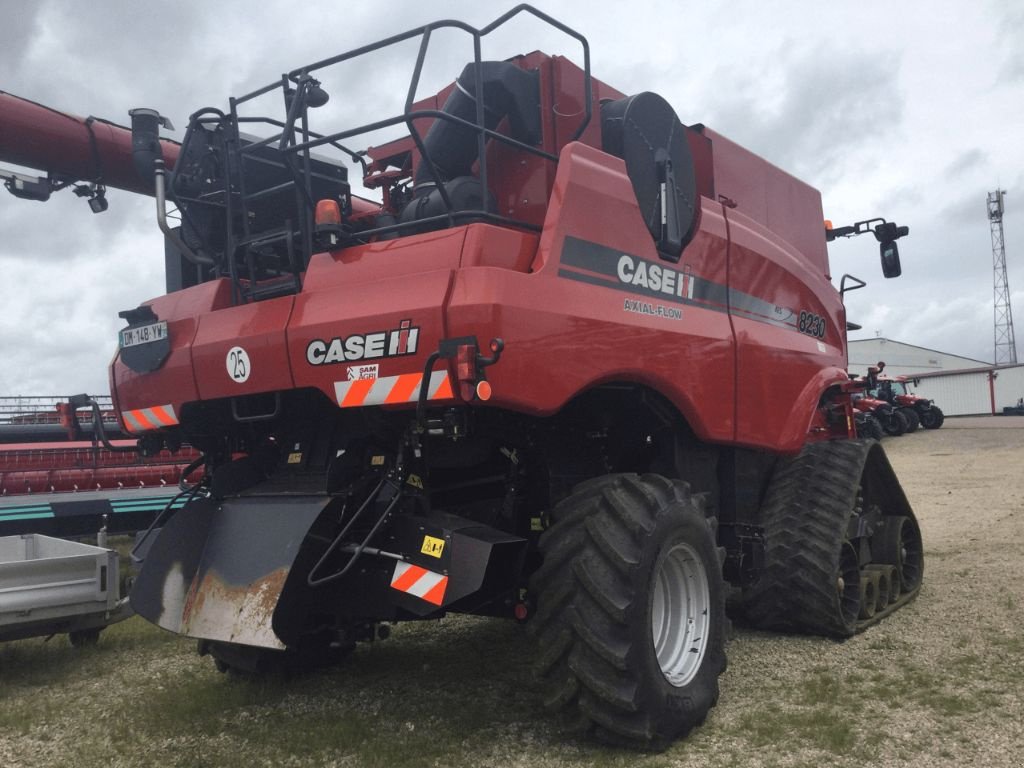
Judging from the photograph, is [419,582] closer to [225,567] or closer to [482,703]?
[225,567]

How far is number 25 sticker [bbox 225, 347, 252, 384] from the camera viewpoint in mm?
4238

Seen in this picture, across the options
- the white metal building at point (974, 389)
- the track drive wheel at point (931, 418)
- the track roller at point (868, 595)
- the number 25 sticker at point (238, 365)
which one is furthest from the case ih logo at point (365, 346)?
the white metal building at point (974, 389)

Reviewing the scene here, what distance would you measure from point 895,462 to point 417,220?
1660cm

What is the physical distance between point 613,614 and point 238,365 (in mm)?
2085

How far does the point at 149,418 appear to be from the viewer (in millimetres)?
4844

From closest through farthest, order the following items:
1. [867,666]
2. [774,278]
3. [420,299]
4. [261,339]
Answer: [420,299] < [261,339] < [867,666] < [774,278]

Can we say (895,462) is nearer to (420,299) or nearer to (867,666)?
(867,666)

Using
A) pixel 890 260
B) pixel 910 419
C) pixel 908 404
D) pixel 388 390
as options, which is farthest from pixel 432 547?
pixel 908 404

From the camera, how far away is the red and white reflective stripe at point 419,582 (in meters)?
3.60

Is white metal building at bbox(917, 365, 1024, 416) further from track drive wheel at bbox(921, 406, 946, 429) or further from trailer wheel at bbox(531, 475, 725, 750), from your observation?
trailer wheel at bbox(531, 475, 725, 750)

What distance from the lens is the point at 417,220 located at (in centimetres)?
397

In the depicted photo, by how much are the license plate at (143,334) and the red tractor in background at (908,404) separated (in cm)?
2160

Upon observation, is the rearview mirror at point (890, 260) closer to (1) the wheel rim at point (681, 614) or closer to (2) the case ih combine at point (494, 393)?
(2) the case ih combine at point (494, 393)

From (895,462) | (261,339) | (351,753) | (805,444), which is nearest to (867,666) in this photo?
(805,444)
